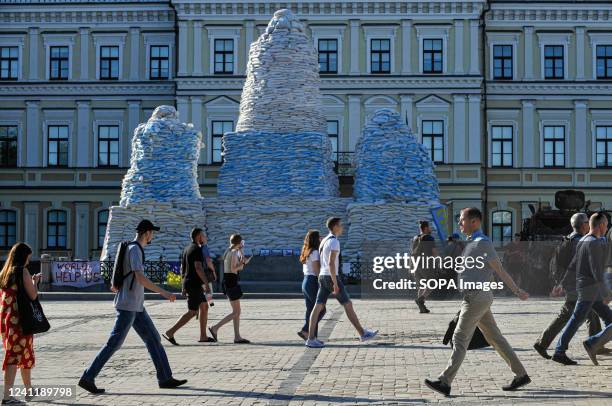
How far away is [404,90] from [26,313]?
A: 4613 cm

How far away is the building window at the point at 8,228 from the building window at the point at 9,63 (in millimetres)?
6869

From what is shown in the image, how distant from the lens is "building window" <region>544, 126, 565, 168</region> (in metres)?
56.3

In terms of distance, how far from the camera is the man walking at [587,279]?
13.0m

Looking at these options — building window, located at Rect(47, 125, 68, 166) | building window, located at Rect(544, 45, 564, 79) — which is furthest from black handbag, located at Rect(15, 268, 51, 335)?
building window, located at Rect(544, 45, 564, 79)

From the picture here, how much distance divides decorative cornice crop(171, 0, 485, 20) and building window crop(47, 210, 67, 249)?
1117cm

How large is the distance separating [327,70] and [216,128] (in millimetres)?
6001

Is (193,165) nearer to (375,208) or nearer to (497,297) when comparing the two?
(375,208)

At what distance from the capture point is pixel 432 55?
5581cm

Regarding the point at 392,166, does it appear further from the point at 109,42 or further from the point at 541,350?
the point at 109,42

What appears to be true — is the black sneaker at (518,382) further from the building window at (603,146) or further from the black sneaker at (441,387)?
the building window at (603,146)

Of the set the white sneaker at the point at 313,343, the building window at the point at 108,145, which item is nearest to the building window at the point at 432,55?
the building window at the point at 108,145

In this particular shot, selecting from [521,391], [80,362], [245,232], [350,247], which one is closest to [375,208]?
[350,247]

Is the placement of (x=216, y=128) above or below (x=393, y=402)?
above

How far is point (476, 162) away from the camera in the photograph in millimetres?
55000
